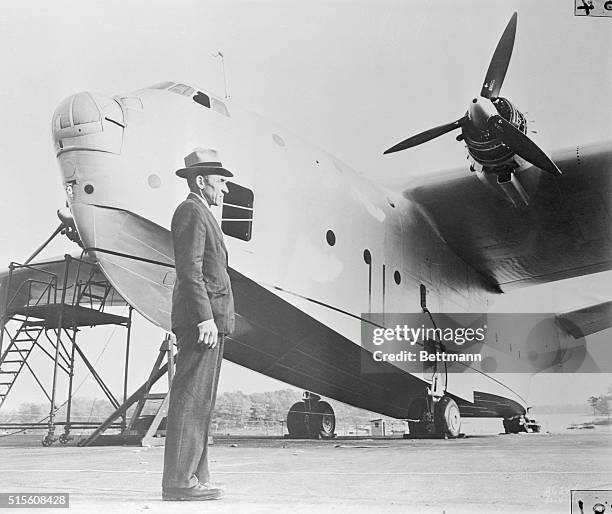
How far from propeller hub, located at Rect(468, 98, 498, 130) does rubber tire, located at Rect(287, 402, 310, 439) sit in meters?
2.07

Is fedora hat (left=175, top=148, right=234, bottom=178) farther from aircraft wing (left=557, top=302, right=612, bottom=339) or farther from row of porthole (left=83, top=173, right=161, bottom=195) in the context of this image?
aircraft wing (left=557, top=302, right=612, bottom=339)

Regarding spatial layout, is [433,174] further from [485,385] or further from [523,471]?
[523,471]

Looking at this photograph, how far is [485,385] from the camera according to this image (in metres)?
4.46

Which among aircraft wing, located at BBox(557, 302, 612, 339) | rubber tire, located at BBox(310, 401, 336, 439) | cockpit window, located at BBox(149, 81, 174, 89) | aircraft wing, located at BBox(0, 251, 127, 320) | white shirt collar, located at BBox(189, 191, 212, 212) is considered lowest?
rubber tire, located at BBox(310, 401, 336, 439)

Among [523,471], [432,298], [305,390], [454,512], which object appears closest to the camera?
[454,512]

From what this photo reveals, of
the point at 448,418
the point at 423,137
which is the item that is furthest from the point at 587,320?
the point at 423,137

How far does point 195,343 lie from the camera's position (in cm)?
375

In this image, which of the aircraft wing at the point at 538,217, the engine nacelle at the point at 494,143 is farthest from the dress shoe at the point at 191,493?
the engine nacelle at the point at 494,143

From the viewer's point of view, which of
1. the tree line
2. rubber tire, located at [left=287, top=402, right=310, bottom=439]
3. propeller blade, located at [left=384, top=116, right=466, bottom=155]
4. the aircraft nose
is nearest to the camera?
the aircraft nose

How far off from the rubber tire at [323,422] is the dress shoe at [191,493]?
0.84 metres

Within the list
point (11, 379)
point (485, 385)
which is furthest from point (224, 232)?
point (485, 385)

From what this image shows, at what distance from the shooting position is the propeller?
4352mm

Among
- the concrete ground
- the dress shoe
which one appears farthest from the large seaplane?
the dress shoe

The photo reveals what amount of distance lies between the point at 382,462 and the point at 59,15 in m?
3.46
